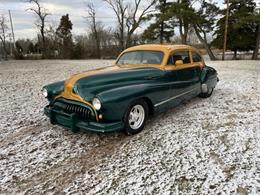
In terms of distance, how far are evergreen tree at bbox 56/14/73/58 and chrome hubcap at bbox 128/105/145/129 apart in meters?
34.1

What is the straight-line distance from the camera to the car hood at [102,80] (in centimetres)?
358

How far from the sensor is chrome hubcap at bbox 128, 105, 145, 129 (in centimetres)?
387

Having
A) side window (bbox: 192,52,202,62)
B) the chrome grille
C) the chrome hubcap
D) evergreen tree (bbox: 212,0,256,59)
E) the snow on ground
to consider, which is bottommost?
the snow on ground

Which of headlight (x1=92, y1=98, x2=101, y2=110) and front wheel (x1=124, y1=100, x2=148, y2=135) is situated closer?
headlight (x1=92, y1=98, x2=101, y2=110)

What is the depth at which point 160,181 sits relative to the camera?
2693mm

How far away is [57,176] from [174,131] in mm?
2203

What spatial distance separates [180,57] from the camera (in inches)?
200

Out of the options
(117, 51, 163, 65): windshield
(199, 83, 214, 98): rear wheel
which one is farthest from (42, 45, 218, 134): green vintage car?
(199, 83, 214, 98): rear wheel

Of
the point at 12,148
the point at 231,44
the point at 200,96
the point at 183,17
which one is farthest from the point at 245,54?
the point at 12,148

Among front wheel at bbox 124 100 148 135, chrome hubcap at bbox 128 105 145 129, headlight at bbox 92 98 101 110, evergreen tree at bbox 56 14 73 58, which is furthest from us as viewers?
evergreen tree at bbox 56 14 73 58

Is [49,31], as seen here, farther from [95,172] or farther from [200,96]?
[95,172]

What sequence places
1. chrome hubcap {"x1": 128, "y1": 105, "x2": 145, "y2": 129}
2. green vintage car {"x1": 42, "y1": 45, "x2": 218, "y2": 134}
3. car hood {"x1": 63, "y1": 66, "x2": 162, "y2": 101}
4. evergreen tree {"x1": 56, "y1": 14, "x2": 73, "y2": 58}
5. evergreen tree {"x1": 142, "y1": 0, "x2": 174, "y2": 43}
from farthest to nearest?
evergreen tree {"x1": 56, "y1": 14, "x2": 73, "y2": 58}
evergreen tree {"x1": 142, "y1": 0, "x2": 174, "y2": 43}
chrome hubcap {"x1": 128, "y1": 105, "x2": 145, "y2": 129}
car hood {"x1": 63, "y1": 66, "x2": 162, "y2": 101}
green vintage car {"x1": 42, "y1": 45, "x2": 218, "y2": 134}

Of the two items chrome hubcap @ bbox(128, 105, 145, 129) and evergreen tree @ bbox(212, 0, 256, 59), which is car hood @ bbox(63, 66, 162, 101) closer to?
chrome hubcap @ bbox(128, 105, 145, 129)

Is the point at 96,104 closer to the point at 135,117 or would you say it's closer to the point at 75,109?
the point at 75,109
